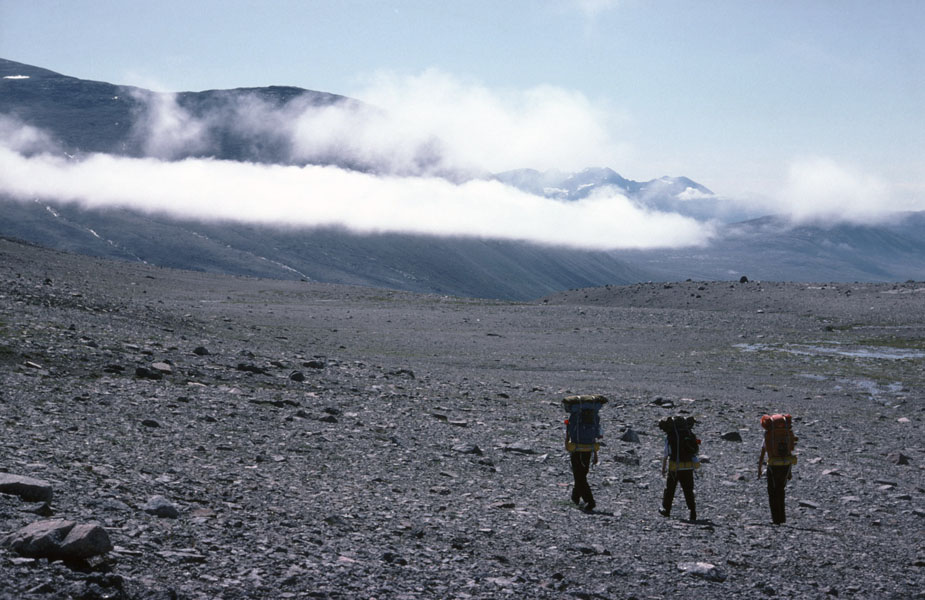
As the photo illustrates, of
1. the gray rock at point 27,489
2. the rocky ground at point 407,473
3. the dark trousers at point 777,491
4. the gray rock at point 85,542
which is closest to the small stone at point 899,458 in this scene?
the rocky ground at point 407,473

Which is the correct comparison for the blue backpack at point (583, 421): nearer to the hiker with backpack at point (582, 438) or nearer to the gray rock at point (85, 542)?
the hiker with backpack at point (582, 438)

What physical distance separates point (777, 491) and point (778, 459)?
1.52ft

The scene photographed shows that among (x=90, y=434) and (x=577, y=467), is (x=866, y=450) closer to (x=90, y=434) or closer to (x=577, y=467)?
(x=577, y=467)

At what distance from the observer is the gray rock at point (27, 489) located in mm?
8656

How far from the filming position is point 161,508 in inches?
366

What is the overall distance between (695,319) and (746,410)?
3689 cm

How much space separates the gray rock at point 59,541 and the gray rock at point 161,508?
1.69m

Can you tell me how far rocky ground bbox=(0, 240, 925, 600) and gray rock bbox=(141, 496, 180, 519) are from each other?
31 mm

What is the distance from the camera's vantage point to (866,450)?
19000 mm

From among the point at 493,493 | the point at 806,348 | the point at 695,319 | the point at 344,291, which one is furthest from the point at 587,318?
the point at 493,493

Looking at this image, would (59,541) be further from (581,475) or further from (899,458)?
(899,458)

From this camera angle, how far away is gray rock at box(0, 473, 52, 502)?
8656mm

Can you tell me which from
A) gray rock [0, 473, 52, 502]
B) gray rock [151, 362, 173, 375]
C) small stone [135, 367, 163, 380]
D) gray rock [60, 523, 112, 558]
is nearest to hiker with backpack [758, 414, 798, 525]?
gray rock [60, 523, 112, 558]

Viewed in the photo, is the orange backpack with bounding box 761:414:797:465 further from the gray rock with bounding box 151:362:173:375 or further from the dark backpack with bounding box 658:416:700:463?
the gray rock with bounding box 151:362:173:375
